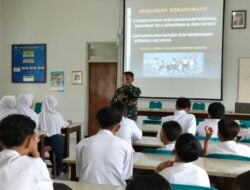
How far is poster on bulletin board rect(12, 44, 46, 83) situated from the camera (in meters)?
8.87

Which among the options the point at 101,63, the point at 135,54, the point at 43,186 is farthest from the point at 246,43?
the point at 43,186

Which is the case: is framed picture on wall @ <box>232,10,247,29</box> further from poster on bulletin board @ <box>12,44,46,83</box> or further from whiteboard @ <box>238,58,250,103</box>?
poster on bulletin board @ <box>12,44,46,83</box>

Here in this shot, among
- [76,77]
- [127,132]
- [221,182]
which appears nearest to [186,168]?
[221,182]

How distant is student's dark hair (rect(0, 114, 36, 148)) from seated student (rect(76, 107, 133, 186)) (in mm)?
794

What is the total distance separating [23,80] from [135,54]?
3.31m

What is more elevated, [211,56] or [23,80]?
[211,56]

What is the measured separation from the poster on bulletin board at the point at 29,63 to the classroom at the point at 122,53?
3 cm

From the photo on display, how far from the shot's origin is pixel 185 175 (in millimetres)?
1876

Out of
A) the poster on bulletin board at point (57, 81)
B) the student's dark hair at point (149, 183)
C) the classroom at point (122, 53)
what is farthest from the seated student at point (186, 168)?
the poster on bulletin board at point (57, 81)

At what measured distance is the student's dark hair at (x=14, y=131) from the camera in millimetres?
1593

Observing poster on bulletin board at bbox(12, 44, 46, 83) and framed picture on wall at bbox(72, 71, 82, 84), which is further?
poster on bulletin board at bbox(12, 44, 46, 83)

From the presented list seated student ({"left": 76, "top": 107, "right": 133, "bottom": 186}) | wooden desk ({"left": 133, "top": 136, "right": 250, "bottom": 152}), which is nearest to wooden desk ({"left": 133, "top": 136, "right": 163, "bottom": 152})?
wooden desk ({"left": 133, "top": 136, "right": 250, "bottom": 152})

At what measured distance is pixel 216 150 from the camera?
285cm

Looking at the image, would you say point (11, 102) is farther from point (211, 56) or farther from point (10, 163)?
point (211, 56)
